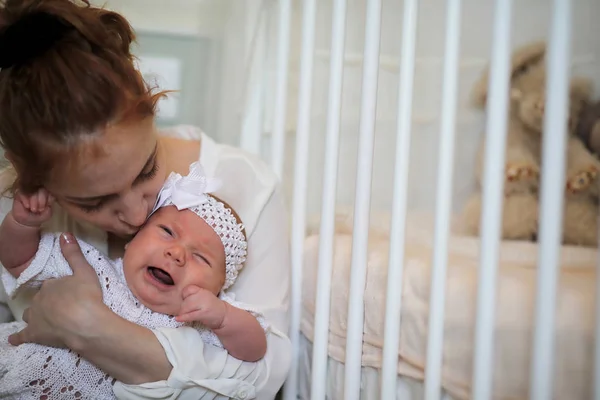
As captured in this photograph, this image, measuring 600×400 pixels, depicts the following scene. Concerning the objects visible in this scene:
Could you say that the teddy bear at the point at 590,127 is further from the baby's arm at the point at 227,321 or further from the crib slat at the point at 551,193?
the baby's arm at the point at 227,321

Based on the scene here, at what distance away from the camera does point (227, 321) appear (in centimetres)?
93

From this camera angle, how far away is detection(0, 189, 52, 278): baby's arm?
0.91 meters

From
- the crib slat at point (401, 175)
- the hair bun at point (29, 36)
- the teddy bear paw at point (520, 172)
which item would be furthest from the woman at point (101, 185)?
the teddy bear paw at point (520, 172)

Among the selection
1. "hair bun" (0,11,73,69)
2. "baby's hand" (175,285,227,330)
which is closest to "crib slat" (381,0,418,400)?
"baby's hand" (175,285,227,330)

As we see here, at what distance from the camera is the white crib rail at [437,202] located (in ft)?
2.40

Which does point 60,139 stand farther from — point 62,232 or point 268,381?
point 268,381

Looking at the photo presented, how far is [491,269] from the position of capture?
0.78 m

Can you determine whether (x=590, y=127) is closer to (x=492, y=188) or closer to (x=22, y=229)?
(x=492, y=188)

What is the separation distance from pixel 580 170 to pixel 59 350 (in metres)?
0.99

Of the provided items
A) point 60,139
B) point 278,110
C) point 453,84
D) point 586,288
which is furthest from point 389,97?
point 60,139

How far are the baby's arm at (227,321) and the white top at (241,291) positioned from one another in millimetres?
22

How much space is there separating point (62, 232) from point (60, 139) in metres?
0.24

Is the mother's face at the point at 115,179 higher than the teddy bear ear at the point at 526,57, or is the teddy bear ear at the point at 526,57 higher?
the teddy bear ear at the point at 526,57

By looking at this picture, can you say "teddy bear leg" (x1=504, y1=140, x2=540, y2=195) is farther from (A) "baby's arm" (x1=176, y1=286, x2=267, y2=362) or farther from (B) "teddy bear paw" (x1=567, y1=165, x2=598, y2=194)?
(A) "baby's arm" (x1=176, y1=286, x2=267, y2=362)
